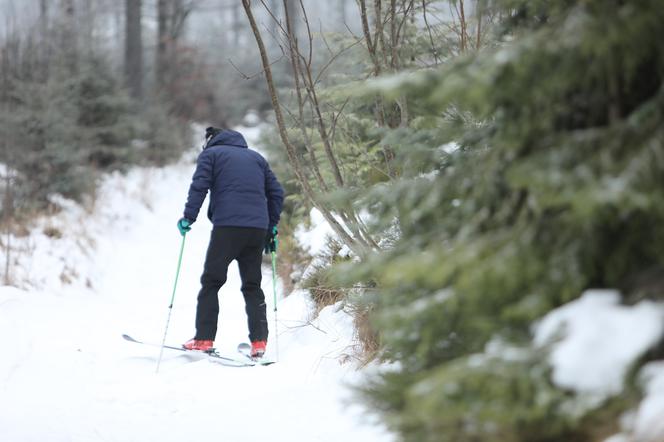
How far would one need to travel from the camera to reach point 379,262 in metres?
1.99

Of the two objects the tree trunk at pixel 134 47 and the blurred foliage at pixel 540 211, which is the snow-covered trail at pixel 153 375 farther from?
the tree trunk at pixel 134 47

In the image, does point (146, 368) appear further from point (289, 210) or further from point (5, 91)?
point (5, 91)

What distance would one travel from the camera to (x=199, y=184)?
16.4 ft

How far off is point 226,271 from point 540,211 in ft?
12.3

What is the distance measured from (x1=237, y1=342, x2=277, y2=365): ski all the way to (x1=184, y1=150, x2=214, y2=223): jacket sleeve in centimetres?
114

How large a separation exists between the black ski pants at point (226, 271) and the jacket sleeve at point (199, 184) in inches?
9.0

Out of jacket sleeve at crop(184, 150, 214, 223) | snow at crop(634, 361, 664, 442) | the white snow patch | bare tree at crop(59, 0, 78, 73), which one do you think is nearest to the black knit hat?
jacket sleeve at crop(184, 150, 214, 223)

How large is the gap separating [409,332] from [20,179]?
921cm

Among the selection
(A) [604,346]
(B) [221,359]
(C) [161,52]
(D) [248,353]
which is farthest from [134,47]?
(A) [604,346]

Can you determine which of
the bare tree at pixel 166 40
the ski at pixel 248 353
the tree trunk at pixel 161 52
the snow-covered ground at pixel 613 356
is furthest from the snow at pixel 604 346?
the bare tree at pixel 166 40

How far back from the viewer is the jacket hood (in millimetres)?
5281

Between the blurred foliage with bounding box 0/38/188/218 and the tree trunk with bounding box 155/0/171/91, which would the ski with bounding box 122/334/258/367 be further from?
the tree trunk with bounding box 155/0/171/91

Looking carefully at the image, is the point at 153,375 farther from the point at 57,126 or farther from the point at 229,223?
the point at 57,126

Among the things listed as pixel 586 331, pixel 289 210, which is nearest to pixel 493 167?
pixel 586 331
